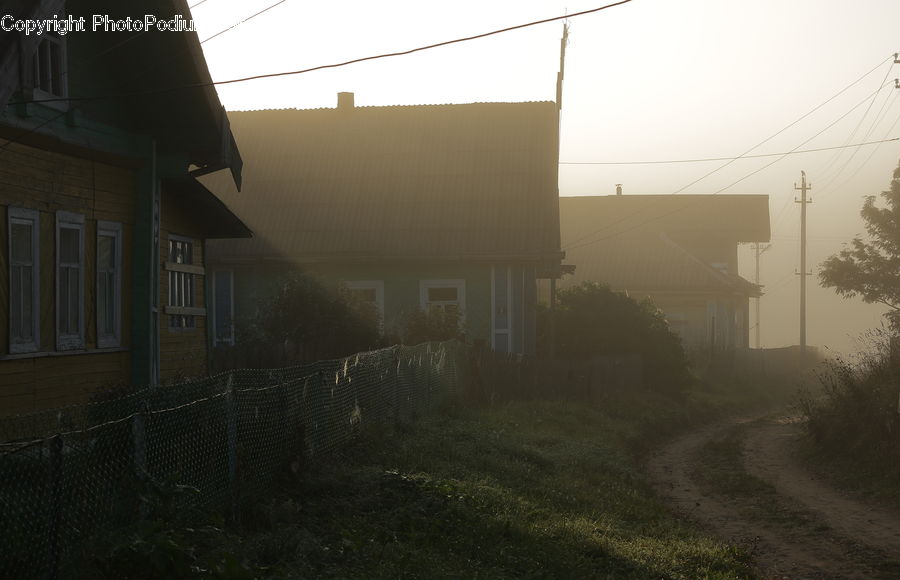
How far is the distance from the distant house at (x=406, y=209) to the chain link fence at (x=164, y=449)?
1495 cm

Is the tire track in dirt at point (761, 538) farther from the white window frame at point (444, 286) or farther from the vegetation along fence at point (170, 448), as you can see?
the white window frame at point (444, 286)

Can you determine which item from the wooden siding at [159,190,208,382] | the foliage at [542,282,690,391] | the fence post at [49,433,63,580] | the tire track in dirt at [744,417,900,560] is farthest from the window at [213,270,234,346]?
the fence post at [49,433,63,580]

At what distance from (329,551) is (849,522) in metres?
7.37

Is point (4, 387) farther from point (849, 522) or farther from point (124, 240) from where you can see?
point (849, 522)

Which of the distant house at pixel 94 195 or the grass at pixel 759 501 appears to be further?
the distant house at pixel 94 195

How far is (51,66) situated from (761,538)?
32.5 feet

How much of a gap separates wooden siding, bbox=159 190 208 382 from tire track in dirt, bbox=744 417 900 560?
8.98 meters

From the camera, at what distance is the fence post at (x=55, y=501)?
6.30m

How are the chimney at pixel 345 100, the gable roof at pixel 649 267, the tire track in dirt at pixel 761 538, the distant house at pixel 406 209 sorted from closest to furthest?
the tire track in dirt at pixel 761 538 < the distant house at pixel 406 209 < the chimney at pixel 345 100 < the gable roof at pixel 649 267

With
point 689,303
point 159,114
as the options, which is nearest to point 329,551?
point 159,114

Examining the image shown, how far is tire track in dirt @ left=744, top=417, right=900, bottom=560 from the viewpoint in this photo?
38.8 ft

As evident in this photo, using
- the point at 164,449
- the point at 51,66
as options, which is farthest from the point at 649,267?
the point at 164,449

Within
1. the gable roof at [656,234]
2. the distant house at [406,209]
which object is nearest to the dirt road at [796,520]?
the distant house at [406,209]

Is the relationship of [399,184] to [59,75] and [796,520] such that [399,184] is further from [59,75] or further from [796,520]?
[796,520]
